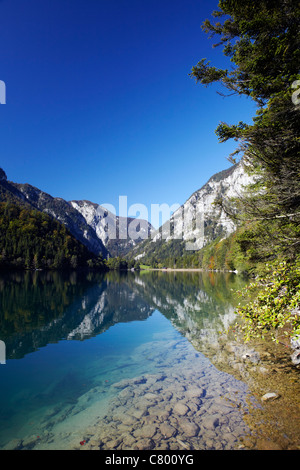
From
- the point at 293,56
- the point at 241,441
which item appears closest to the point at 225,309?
the point at 241,441

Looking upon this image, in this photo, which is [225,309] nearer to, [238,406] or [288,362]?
[288,362]

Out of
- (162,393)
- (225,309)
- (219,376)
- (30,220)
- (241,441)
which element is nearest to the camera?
(241,441)

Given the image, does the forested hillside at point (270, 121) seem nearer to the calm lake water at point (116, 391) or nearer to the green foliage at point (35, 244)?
the calm lake water at point (116, 391)

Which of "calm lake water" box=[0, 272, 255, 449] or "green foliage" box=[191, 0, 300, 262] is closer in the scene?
"calm lake water" box=[0, 272, 255, 449]

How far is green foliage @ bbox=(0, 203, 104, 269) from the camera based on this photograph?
143587mm

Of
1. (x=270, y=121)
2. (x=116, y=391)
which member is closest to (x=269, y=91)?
(x=270, y=121)

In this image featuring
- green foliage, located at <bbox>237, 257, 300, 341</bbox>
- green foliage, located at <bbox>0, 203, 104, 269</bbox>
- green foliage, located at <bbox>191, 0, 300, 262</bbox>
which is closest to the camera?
green foliage, located at <bbox>237, 257, 300, 341</bbox>

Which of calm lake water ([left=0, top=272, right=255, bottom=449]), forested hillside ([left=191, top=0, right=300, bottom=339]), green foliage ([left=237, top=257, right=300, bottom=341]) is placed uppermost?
forested hillside ([left=191, top=0, right=300, bottom=339])

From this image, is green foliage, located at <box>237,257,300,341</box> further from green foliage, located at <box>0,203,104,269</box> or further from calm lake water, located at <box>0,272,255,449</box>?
green foliage, located at <box>0,203,104,269</box>

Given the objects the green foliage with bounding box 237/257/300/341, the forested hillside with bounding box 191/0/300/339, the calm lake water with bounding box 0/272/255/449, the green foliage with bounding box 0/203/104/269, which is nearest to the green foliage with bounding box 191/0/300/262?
the forested hillside with bounding box 191/0/300/339

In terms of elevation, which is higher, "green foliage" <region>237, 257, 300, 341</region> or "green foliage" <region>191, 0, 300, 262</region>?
"green foliage" <region>191, 0, 300, 262</region>

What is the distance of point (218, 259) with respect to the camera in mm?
136625

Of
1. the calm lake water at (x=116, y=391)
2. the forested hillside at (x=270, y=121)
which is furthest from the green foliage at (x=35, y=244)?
the forested hillside at (x=270, y=121)

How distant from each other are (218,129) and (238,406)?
11.6m
